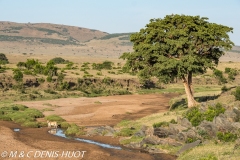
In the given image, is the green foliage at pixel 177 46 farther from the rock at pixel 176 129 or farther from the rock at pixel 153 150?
the rock at pixel 153 150

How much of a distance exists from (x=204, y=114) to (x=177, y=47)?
9679 mm

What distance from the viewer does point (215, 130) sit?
22.7 meters

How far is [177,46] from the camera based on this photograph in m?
33.2

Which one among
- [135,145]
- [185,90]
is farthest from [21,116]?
[185,90]

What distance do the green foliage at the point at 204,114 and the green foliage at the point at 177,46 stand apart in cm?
713

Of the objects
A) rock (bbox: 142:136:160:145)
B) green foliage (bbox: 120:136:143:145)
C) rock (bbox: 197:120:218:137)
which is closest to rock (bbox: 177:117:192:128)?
rock (bbox: 197:120:218:137)

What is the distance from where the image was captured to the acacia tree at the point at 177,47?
3391cm

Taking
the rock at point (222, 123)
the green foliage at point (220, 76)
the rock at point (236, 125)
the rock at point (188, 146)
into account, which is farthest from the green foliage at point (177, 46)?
the green foliage at point (220, 76)

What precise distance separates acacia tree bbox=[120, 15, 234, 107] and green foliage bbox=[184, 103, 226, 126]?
7.12m

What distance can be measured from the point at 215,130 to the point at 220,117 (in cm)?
154

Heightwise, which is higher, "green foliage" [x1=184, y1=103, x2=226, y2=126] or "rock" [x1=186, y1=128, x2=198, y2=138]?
"green foliage" [x1=184, y1=103, x2=226, y2=126]

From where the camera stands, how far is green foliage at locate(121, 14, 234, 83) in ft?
111

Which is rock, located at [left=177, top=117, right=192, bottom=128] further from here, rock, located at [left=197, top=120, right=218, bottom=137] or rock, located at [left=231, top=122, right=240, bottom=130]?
rock, located at [left=231, top=122, right=240, bottom=130]

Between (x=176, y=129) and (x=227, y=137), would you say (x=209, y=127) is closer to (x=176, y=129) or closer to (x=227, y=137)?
(x=227, y=137)
